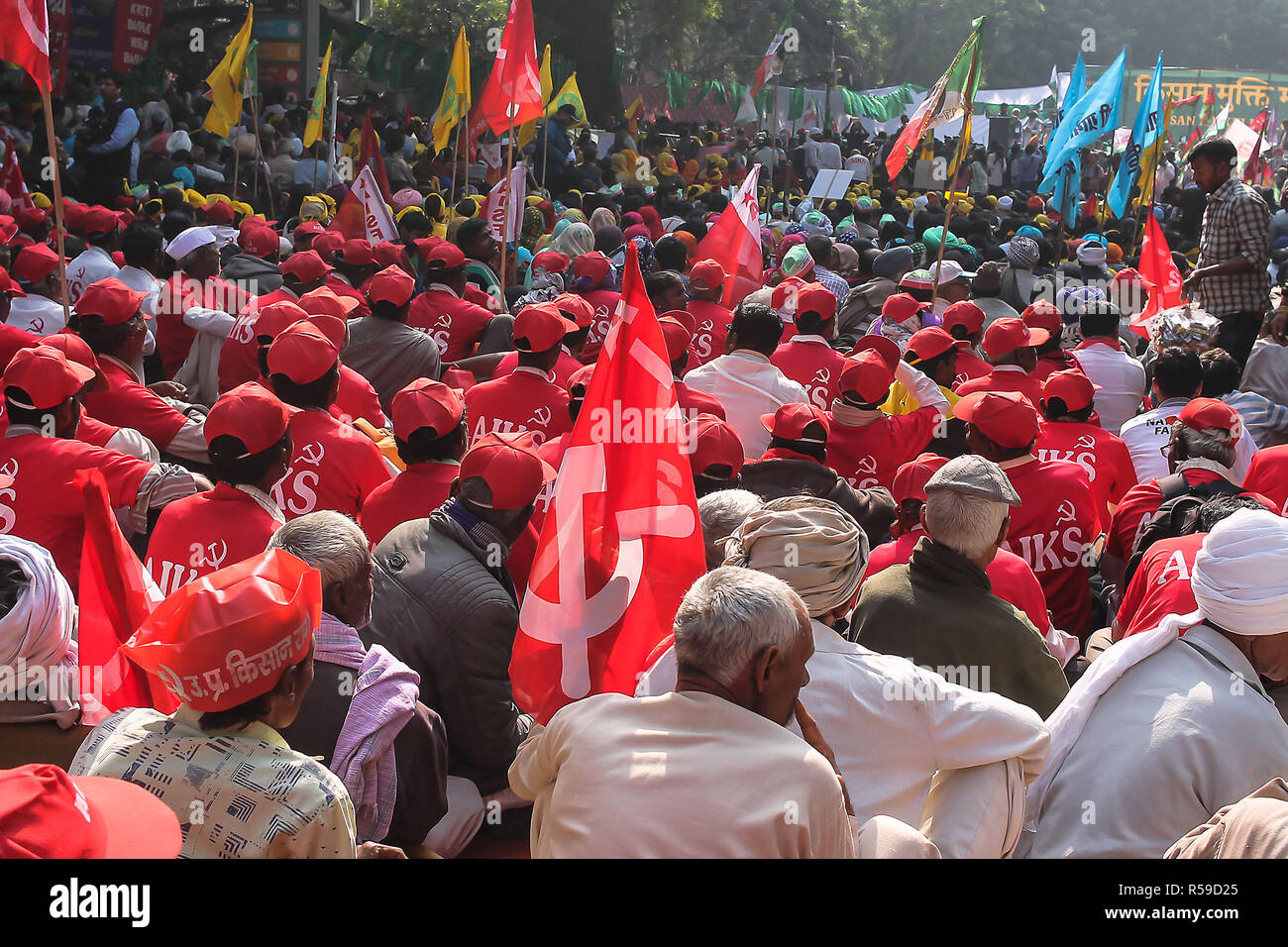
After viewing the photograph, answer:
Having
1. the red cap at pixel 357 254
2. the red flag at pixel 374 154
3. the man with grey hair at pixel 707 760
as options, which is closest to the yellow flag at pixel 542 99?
the red flag at pixel 374 154

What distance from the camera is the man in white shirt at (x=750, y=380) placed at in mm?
5855

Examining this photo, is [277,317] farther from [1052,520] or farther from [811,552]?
[811,552]

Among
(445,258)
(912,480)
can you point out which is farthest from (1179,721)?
(445,258)

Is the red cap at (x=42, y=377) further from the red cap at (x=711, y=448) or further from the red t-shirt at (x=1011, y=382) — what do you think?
the red t-shirt at (x=1011, y=382)

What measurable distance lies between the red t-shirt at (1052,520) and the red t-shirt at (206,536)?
256 cm

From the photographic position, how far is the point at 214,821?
212cm

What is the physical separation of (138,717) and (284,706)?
0.25m

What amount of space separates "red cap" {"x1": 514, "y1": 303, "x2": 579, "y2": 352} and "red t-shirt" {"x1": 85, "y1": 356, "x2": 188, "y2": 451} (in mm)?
1418

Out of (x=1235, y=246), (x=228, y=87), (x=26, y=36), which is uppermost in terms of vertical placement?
(x=228, y=87)

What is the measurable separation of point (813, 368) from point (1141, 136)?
766 centimetres

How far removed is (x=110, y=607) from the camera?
327 cm

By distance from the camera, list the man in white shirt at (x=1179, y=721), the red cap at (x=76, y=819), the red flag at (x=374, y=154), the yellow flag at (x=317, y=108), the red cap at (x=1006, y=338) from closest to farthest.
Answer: the red cap at (x=76, y=819) → the man in white shirt at (x=1179, y=721) → the red cap at (x=1006, y=338) → the red flag at (x=374, y=154) → the yellow flag at (x=317, y=108)

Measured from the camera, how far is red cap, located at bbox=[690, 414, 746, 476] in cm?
443

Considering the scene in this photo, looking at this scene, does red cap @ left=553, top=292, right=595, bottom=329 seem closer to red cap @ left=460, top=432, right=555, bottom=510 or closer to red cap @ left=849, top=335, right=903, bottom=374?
red cap @ left=849, top=335, right=903, bottom=374
